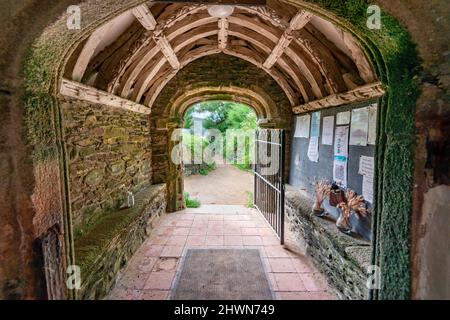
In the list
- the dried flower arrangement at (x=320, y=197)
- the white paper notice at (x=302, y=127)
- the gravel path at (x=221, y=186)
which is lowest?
the gravel path at (x=221, y=186)

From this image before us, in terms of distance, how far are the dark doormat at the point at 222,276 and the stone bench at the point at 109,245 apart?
2.40 feet

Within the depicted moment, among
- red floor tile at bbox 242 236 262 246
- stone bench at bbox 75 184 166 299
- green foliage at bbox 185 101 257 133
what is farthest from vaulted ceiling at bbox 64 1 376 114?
green foliage at bbox 185 101 257 133

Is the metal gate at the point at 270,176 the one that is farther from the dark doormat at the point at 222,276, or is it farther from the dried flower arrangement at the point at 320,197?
the dark doormat at the point at 222,276

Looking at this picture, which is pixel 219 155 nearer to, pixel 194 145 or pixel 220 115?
pixel 220 115

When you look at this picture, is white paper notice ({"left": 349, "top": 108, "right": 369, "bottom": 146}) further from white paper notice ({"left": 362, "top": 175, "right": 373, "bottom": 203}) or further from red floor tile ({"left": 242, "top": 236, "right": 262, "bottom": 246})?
red floor tile ({"left": 242, "top": 236, "right": 262, "bottom": 246})

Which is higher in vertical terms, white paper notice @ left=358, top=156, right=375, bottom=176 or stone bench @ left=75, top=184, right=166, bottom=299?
white paper notice @ left=358, top=156, right=375, bottom=176

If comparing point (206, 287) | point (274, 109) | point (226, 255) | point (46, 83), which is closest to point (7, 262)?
point (46, 83)

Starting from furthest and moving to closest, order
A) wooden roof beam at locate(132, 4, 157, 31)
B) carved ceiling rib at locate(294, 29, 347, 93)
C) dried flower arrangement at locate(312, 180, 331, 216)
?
dried flower arrangement at locate(312, 180, 331, 216) < carved ceiling rib at locate(294, 29, 347, 93) < wooden roof beam at locate(132, 4, 157, 31)

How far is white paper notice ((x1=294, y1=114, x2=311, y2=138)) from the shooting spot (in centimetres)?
401

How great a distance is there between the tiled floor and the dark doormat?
11cm

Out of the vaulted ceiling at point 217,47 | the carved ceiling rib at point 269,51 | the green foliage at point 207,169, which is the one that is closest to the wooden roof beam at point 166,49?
the vaulted ceiling at point 217,47

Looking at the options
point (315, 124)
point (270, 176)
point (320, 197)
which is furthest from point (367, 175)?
point (270, 176)

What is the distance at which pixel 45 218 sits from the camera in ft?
4.36

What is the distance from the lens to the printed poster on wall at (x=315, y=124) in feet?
11.9
